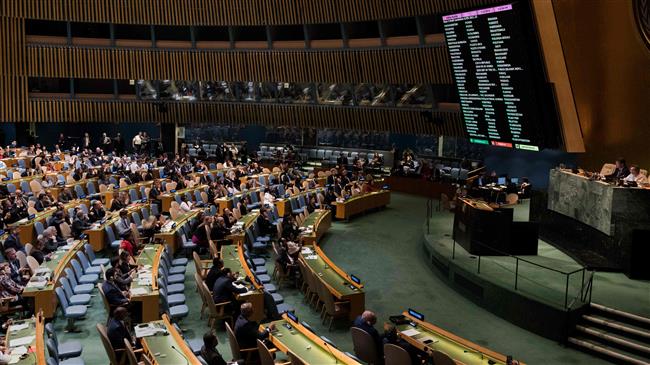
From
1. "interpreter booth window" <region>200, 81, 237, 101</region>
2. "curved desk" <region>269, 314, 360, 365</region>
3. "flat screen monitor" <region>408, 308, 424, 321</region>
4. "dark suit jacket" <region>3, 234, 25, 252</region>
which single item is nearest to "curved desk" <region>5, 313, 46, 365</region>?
"curved desk" <region>269, 314, 360, 365</region>

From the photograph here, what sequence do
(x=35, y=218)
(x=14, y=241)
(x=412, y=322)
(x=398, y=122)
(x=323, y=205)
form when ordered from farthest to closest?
(x=398, y=122)
(x=323, y=205)
(x=35, y=218)
(x=14, y=241)
(x=412, y=322)

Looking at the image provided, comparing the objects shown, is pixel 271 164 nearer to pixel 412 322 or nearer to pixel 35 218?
pixel 35 218

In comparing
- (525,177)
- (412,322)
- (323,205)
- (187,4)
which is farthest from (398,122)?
(412,322)

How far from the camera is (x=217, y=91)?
1014 inches

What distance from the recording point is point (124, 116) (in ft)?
84.6

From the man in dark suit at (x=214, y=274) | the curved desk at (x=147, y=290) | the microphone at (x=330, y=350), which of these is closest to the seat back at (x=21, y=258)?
the curved desk at (x=147, y=290)

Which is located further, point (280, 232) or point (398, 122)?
point (398, 122)

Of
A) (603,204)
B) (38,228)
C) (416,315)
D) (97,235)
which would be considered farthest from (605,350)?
(38,228)

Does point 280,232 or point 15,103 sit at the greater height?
point 15,103

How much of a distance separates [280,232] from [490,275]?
4.60 metres

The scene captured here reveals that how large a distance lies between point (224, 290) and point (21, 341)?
294 cm

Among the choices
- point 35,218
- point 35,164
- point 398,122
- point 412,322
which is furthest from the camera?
point 398,122

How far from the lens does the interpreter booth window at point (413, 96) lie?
2170 cm

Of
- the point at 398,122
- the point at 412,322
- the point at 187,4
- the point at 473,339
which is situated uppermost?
the point at 187,4
